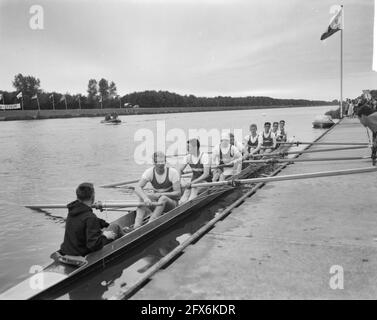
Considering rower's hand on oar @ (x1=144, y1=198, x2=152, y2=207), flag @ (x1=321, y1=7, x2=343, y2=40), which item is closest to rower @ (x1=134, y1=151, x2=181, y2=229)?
rower's hand on oar @ (x1=144, y1=198, x2=152, y2=207)

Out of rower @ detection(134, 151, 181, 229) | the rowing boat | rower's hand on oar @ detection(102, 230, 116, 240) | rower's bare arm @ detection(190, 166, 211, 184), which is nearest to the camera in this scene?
the rowing boat

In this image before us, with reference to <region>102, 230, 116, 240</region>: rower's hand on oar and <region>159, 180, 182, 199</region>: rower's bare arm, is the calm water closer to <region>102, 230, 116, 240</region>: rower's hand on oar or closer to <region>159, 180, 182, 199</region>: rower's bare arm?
<region>102, 230, 116, 240</region>: rower's hand on oar

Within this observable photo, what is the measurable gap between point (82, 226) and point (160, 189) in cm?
319

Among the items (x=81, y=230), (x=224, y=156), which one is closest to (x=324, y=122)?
(x=224, y=156)

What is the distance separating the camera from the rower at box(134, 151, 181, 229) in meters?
7.90

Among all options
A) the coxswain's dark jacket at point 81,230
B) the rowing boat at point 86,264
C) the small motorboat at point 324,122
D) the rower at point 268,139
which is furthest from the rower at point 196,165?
the small motorboat at point 324,122

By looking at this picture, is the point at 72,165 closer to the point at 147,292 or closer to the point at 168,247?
the point at 168,247

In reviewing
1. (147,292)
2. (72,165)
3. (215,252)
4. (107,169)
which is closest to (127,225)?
(215,252)

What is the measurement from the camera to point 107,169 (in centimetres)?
2170

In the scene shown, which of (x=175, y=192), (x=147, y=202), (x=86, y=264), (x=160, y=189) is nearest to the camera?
(x=86, y=264)

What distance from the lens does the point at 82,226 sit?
5.31 metres

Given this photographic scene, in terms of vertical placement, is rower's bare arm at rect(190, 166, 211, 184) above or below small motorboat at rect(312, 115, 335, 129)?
below

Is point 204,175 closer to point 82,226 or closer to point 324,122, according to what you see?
point 82,226
